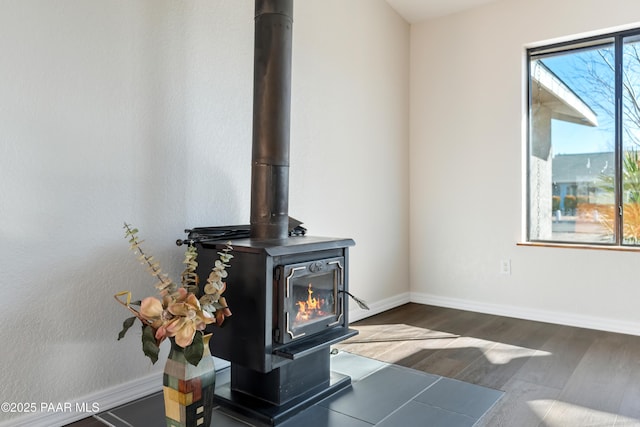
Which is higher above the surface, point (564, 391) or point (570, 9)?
point (570, 9)

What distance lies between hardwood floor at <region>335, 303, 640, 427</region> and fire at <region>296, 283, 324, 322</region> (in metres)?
0.79

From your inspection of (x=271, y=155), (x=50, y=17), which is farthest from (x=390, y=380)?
(x=50, y=17)

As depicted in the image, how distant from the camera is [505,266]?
3.71 meters

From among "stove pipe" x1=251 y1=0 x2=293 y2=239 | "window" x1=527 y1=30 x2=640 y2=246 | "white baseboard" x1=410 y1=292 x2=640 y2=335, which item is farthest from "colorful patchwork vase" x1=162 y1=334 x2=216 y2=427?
"window" x1=527 y1=30 x2=640 y2=246

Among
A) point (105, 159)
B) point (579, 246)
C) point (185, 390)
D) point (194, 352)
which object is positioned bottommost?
point (185, 390)

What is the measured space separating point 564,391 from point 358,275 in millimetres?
1684

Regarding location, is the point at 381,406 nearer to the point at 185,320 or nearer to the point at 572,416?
the point at 572,416

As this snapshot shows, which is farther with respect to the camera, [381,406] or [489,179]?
[489,179]

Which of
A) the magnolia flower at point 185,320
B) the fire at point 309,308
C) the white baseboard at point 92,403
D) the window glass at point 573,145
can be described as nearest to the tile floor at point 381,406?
the white baseboard at point 92,403

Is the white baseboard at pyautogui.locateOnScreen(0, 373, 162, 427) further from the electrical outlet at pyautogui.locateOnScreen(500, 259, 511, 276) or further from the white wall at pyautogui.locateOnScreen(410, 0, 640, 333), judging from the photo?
the electrical outlet at pyautogui.locateOnScreen(500, 259, 511, 276)

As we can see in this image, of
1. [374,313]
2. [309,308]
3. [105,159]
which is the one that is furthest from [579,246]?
[105,159]

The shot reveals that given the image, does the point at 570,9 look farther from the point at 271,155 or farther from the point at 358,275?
the point at 271,155

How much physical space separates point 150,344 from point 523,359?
84.0 inches

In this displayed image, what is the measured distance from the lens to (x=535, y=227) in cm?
373
